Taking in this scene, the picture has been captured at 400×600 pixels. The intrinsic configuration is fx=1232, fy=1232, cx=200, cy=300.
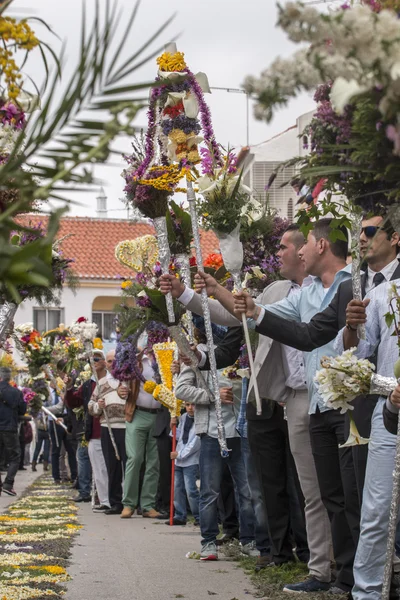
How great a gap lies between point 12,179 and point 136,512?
14.8 m

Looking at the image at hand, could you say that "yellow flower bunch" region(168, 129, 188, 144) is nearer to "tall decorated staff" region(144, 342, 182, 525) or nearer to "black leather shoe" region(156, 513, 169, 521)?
"tall decorated staff" region(144, 342, 182, 525)

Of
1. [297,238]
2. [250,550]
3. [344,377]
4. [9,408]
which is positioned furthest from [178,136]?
[9,408]

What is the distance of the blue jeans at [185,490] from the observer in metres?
14.4

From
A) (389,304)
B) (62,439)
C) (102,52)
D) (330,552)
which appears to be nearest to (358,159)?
(102,52)

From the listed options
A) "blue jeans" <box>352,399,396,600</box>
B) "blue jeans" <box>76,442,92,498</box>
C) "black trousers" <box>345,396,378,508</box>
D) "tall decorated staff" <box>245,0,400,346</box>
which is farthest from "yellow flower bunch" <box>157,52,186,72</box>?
"blue jeans" <box>76,442,92,498</box>

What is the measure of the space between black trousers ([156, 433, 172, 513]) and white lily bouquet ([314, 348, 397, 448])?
10.3 m

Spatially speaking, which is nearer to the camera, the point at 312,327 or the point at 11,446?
the point at 312,327

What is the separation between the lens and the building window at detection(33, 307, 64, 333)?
6028cm

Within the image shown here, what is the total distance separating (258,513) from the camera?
1023 cm

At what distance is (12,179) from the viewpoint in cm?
371

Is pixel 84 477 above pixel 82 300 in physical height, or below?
below

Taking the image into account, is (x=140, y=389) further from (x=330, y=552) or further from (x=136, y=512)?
(x=330, y=552)

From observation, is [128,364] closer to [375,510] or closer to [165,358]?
[165,358]

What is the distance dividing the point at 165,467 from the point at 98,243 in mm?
45590
